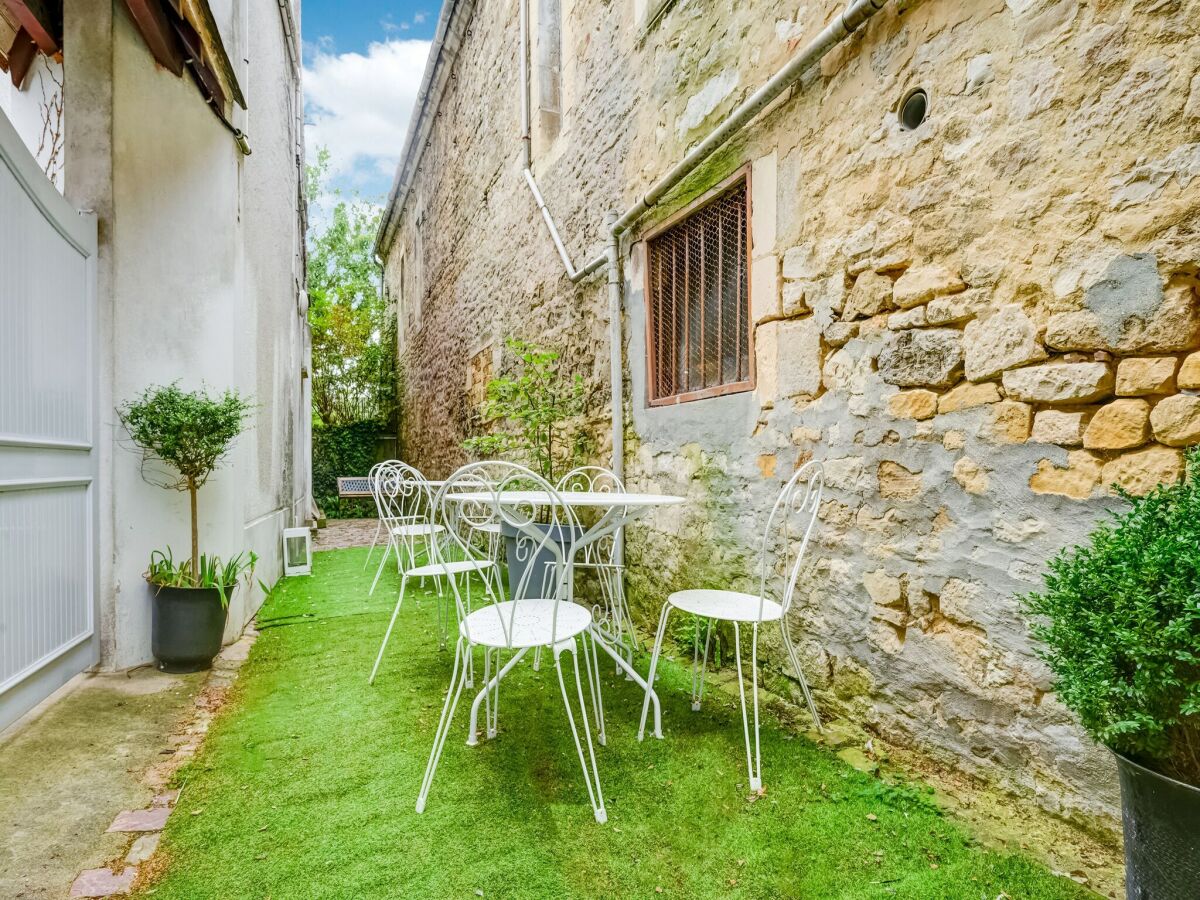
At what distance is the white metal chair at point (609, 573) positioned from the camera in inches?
114

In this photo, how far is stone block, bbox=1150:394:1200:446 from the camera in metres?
1.36

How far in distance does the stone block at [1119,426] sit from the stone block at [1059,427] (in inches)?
0.7

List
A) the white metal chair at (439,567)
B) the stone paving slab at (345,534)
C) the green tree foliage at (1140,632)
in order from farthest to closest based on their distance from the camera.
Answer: the stone paving slab at (345,534) < the white metal chair at (439,567) < the green tree foliage at (1140,632)

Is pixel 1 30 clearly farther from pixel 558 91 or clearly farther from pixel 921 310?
pixel 921 310

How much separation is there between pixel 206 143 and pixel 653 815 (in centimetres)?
398

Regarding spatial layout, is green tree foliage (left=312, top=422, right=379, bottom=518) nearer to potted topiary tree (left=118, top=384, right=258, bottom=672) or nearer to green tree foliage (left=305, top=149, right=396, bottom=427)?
green tree foliage (left=305, top=149, right=396, bottom=427)

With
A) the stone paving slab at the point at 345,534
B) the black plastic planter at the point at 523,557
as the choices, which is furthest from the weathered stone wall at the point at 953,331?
the stone paving slab at the point at 345,534

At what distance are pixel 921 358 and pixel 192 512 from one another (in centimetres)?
326

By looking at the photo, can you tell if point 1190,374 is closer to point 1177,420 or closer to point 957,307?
point 1177,420

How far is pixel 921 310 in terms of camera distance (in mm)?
1959

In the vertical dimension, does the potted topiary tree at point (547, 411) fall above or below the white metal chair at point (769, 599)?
above

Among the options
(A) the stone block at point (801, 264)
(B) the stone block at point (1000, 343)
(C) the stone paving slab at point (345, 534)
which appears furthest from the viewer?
(C) the stone paving slab at point (345, 534)

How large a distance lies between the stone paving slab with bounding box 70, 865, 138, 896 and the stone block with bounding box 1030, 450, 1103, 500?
2528mm

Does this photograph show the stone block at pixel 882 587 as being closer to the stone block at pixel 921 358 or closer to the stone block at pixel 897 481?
the stone block at pixel 897 481
